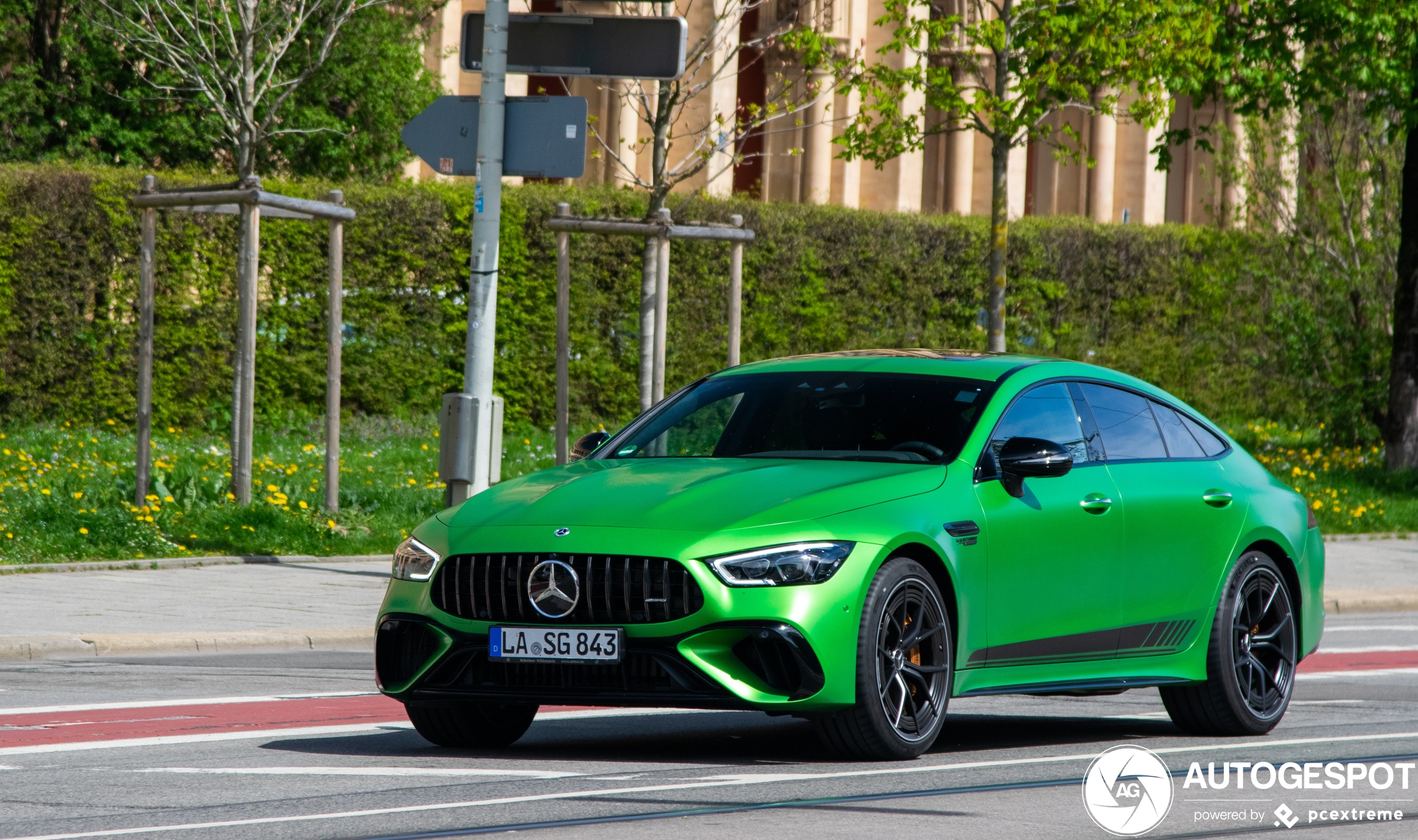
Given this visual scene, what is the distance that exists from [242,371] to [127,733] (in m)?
8.27

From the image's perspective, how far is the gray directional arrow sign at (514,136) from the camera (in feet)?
42.8

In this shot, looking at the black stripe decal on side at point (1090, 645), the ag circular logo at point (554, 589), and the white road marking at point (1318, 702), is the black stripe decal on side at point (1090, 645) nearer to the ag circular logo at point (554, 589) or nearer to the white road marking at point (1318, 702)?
the ag circular logo at point (554, 589)

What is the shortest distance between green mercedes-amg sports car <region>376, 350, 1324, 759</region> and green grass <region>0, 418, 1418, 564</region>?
7.78m

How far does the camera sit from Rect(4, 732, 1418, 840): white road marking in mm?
5898

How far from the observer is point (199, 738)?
26.5 feet

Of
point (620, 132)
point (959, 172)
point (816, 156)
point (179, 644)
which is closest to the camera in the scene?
point (179, 644)

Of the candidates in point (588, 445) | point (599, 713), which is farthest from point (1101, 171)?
point (588, 445)

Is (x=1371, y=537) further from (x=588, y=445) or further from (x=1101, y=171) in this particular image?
(x=1101, y=171)

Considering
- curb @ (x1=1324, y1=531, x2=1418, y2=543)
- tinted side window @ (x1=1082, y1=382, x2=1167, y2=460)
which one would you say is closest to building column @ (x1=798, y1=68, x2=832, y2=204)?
curb @ (x1=1324, y1=531, x2=1418, y2=543)

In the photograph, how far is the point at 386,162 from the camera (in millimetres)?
30984

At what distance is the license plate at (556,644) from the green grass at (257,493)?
8468 mm

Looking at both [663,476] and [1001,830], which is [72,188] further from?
[1001,830]

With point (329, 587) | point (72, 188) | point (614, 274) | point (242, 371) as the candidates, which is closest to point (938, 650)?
point (329, 587)

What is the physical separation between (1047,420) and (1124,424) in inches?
21.8
